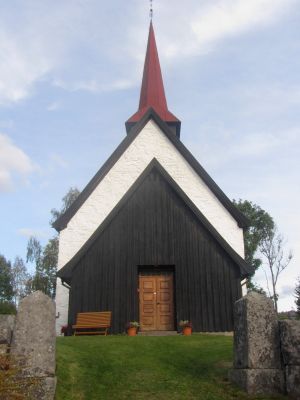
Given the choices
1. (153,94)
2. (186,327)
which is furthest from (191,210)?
(153,94)

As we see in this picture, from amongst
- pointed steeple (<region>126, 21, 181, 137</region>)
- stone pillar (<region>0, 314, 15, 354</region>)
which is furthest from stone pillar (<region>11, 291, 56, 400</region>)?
pointed steeple (<region>126, 21, 181, 137</region>)

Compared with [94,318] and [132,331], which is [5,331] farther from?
[94,318]

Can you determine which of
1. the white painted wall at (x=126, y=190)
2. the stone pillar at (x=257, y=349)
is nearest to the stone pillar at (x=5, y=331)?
the stone pillar at (x=257, y=349)

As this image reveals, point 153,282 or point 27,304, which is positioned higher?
point 153,282

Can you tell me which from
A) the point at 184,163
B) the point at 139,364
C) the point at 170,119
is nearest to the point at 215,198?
the point at 184,163

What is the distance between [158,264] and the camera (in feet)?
52.2

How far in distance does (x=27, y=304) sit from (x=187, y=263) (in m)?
9.34

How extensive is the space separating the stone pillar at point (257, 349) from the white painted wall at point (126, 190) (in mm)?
10640

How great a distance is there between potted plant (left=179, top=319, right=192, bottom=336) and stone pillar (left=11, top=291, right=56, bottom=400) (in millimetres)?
7976

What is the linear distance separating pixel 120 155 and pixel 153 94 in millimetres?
8210

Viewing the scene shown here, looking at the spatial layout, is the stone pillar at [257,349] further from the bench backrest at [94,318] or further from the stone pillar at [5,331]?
the bench backrest at [94,318]

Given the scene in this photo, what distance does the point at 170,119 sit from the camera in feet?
79.0

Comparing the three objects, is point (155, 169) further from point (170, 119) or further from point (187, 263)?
point (170, 119)

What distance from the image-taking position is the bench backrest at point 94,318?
14891 millimetres
